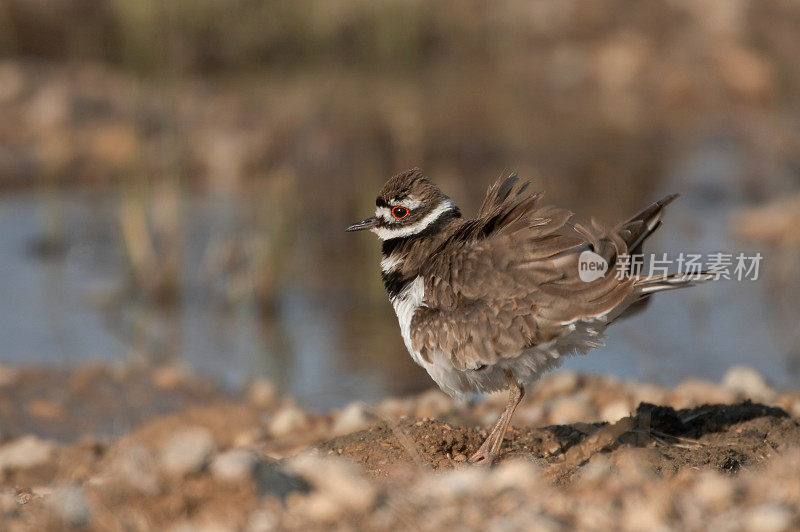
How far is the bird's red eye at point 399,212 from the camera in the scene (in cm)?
550

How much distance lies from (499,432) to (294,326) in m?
4.82

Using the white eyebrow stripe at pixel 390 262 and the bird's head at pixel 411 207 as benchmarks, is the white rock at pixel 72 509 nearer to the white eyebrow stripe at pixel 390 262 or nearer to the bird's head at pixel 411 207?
the white eyebrow stripe at pixel 390 262

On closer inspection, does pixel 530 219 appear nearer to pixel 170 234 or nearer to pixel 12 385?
pixel 12 385

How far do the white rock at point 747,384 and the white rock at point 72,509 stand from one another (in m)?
4.48

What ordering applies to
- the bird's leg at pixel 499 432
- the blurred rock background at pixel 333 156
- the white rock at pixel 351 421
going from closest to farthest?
the bird's leg at pixel 499 432, the white rock at pixel 351 421, the blurred rock background at pixel 333 156

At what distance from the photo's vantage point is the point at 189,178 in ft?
43.8

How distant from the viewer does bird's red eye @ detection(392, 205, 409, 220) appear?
5.50 meters

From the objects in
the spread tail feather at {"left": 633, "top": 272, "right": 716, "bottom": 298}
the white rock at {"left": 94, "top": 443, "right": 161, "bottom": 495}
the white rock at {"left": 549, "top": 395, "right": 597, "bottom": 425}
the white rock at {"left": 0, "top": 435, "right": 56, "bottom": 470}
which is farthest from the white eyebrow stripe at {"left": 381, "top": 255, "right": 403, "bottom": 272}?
the white rock at {"left": 0, "top": 435, "right": 56, "bottom": 470}

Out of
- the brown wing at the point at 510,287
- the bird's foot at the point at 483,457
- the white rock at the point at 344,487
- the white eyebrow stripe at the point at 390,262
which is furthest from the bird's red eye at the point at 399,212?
the white rock at the point at 344,487

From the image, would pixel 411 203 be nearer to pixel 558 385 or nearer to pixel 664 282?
pixel 664 282

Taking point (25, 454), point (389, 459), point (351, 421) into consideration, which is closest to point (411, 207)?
point (389, 459)

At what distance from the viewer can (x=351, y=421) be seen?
21.4ft

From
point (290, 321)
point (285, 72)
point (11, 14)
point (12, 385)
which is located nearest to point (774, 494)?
point (12, 385)

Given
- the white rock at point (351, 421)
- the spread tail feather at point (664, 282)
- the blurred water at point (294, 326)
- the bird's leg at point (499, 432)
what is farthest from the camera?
the blurred water at point (294, 326)
